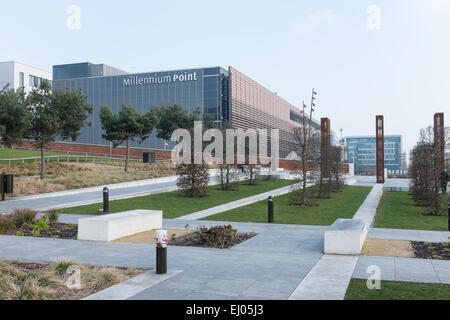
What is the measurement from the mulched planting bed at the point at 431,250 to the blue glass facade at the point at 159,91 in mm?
57180

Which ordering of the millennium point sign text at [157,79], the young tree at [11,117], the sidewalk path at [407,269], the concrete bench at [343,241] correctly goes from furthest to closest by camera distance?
the millennium point sign text at [157,79] < the young tree at [11,117] < the concrete bench at [343,241] < the sidewalk path at [407,269]

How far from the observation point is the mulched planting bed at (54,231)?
36.0 ft

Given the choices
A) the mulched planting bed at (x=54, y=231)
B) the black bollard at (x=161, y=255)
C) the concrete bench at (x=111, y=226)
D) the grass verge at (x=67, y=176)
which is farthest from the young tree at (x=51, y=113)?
the black bollard at (x=161, y=255)

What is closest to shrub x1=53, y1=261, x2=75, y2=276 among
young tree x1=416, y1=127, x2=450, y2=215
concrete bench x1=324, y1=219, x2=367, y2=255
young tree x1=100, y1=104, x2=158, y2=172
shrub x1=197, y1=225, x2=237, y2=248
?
shrub x1=197, y1=225, x2=237, y2=248

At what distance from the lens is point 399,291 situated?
19.5ft

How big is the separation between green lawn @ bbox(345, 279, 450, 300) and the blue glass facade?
6030cm

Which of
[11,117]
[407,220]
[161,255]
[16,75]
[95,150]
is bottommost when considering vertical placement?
[407,220]

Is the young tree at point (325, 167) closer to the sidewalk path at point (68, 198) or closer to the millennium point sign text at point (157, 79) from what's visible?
the sidewalk path at point (68, 198)

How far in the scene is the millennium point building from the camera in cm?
6806

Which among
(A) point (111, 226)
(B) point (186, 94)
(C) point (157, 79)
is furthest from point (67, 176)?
(C) point (157, 79)

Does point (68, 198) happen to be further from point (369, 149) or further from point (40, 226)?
point (369, 149)

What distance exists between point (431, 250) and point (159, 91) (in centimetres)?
6618

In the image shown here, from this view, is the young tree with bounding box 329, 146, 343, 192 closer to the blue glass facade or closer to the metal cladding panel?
the metal cladding panel
